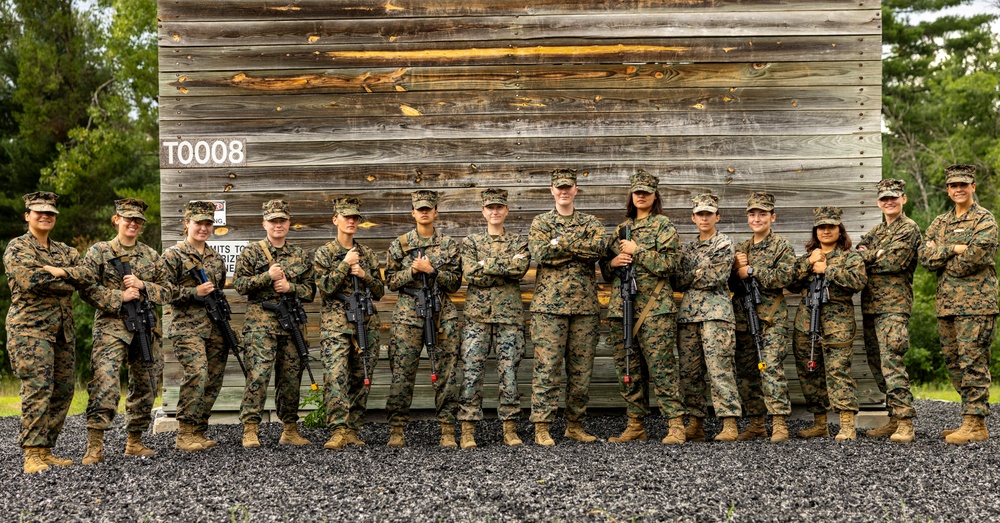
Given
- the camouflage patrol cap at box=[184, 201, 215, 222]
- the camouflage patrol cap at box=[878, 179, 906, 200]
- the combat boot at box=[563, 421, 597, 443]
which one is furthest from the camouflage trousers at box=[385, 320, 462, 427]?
the camouflage patrol cap at box=[878, 179, 906, 200]

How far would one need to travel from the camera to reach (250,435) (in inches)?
299

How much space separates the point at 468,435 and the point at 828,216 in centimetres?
384

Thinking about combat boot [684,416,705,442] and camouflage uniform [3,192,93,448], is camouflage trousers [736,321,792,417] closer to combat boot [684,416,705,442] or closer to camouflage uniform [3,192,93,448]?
combat boot [684,416,705,442]

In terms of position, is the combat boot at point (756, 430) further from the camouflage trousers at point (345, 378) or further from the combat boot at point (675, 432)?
the camouflage trousers at point (345, 378)

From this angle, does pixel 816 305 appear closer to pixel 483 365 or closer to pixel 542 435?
pixel 542 435

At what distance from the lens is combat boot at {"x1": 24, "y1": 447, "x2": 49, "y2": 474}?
6673 mm

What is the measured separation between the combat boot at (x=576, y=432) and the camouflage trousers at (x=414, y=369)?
1.04 metres

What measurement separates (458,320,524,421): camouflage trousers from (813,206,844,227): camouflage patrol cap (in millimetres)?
2951

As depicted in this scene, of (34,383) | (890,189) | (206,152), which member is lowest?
(34,383)

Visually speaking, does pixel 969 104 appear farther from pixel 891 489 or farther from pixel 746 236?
pixel 891 489

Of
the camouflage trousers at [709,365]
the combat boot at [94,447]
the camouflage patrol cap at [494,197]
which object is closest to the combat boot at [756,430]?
the camouflage trousers at [709,365]

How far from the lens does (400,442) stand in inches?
295

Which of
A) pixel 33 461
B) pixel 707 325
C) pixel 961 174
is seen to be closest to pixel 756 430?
pixel 707 325

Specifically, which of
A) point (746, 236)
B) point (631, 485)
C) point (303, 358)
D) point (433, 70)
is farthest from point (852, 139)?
point (303, 358)
